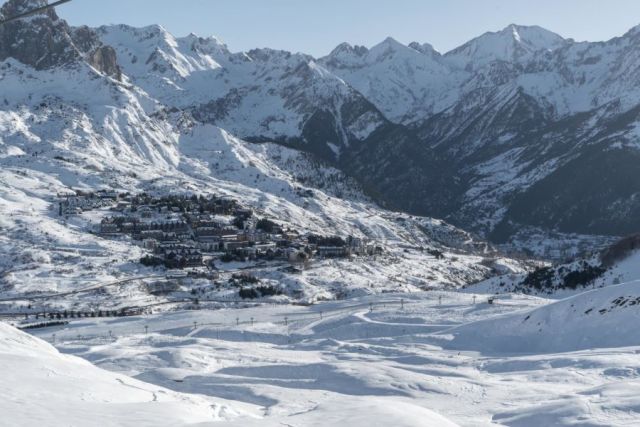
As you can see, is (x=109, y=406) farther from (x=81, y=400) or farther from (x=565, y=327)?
(x=565, y=327)

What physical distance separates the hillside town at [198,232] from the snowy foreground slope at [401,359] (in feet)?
186

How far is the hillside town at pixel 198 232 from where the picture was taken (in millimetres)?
137375

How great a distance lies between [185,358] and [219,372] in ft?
15.2

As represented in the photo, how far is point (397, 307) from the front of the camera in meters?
73.4

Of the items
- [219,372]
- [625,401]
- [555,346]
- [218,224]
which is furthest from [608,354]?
[218,224]

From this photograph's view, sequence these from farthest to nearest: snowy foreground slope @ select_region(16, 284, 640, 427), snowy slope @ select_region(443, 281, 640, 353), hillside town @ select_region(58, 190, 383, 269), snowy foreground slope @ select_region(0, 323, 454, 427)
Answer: hillside town @ select_region(58, 190, 383, 269), snowy slope @ select_region(443, 281, 640, 353), snowy foreground slope @ select_region(16, 284, 640, 427), snowy foreground slope @ select_region(0, 323, 454, 427)

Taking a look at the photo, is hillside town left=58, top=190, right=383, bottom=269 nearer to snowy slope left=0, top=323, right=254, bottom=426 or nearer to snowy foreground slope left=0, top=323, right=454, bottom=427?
snowy slope left=0, top=323, right=254, bottom=426

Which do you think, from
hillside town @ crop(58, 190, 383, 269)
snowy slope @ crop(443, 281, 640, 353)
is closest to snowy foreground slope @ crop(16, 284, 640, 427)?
snowy slope @ crop(443, 281, 640, 353)

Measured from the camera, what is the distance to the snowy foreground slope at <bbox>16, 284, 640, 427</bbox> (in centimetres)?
2950

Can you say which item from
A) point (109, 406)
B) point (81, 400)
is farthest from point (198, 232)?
point (109, 406)

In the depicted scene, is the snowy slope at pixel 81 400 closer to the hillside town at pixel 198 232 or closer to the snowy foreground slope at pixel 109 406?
the snowy foreground slope at pixel 109 406

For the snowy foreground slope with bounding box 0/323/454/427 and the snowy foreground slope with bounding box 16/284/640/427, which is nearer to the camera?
the snowy foreground slope with bounding box 0/323/454/427

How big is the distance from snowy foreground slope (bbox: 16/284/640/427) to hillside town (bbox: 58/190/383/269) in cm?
5666

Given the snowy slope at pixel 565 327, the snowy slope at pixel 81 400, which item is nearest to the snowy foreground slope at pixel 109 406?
the snowy slope at pixel 81 400
